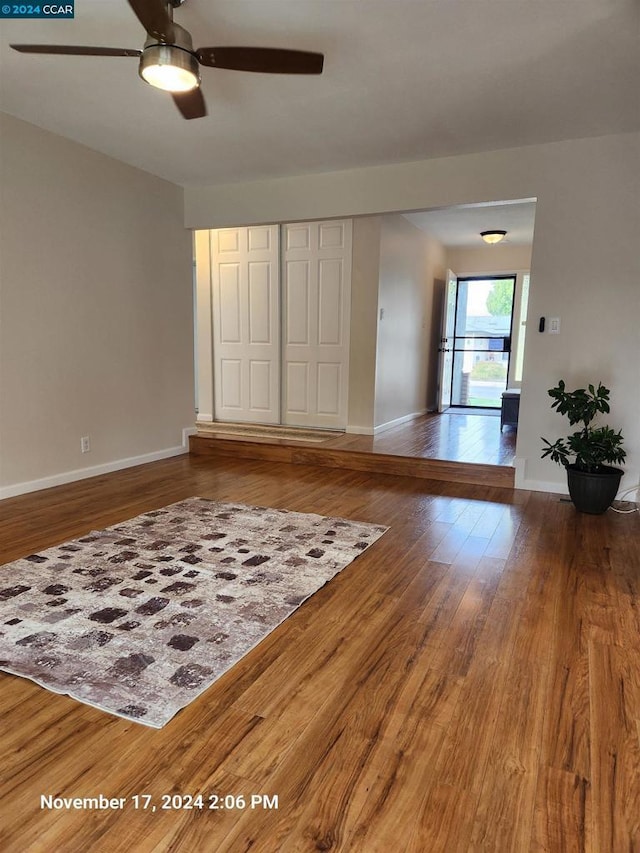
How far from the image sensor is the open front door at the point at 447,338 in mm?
7758

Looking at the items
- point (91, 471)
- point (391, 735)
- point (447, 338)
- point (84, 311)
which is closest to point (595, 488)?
point (391, 735)

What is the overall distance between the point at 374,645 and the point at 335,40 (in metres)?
2.67

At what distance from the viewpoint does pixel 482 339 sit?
841 centimetres

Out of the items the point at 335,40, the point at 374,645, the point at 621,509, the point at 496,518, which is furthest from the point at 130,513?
the point at 621,509

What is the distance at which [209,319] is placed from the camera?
258 inches

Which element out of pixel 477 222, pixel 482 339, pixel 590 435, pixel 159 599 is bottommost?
pixel 159 599

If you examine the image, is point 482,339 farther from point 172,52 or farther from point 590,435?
point 172,52

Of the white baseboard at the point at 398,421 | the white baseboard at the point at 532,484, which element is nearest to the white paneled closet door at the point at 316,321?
the white baseboard at the point at 398,421

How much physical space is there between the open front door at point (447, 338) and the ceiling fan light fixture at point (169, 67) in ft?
19.4

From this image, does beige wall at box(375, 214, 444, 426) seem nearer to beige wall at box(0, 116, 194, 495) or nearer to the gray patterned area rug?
beige wall at box(0, 116, 194, 495)

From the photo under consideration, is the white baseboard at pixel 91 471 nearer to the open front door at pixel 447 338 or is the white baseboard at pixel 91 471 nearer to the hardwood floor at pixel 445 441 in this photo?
the hardwood floor at pixel 445 441

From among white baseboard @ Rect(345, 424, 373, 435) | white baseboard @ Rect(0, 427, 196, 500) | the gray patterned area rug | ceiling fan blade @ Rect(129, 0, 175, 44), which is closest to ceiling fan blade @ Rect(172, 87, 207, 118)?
ceiling fan blade @ Rect(129, 0, 175, 44)

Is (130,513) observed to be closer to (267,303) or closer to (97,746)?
(97,746)

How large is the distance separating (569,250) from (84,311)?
12.0 feet
